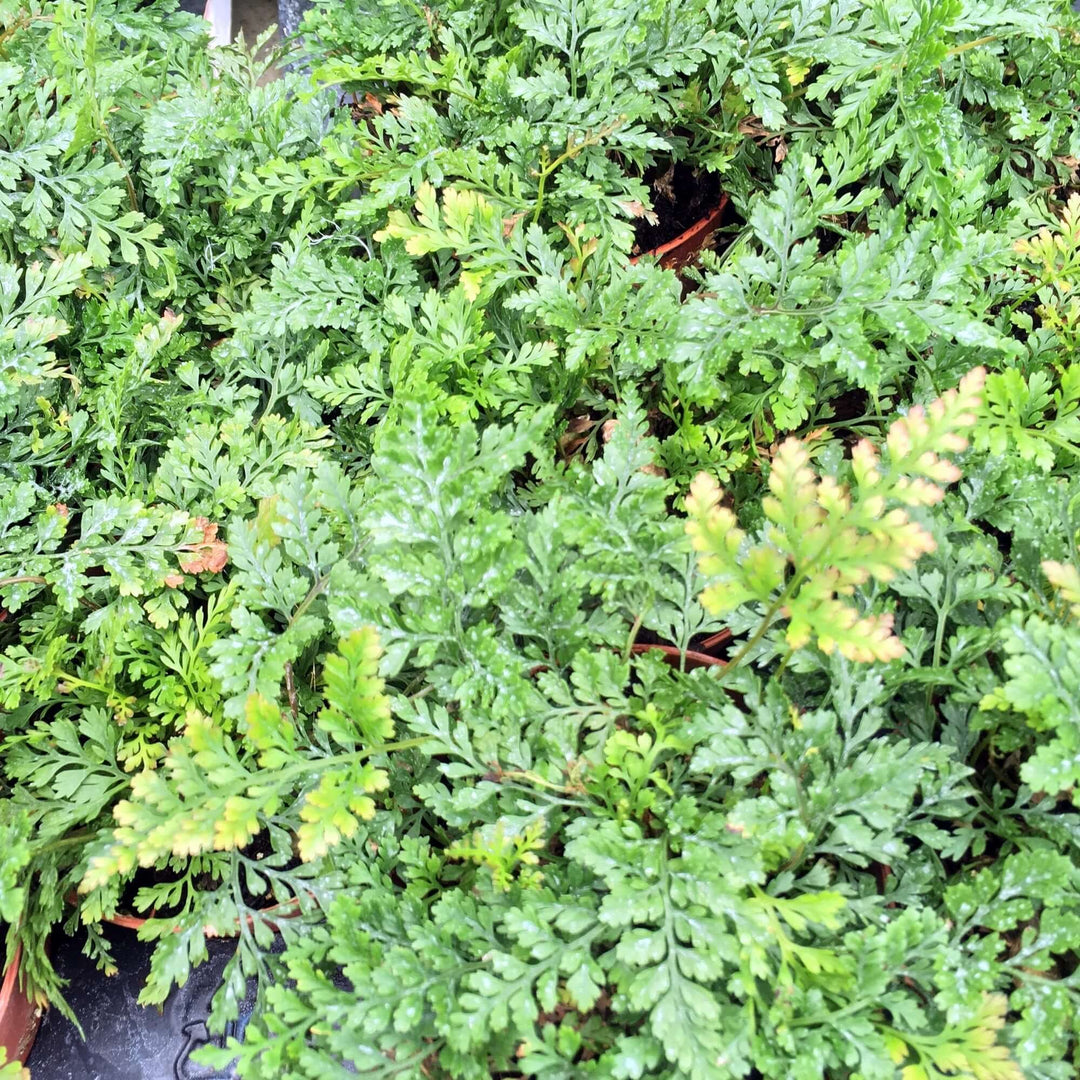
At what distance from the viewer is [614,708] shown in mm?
1136

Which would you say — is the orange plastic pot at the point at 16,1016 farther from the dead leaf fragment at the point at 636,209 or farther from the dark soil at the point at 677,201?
the dark soil at the point at 677,201

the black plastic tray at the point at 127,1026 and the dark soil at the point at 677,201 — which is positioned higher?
the dark soil at the point at 677,201

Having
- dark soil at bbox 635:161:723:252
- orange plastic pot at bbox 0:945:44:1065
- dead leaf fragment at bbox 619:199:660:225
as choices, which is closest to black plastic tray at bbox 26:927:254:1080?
orange plastic pot at bbox 0:945:44:1065

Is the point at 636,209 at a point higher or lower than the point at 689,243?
higher

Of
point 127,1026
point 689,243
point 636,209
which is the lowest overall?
point 127,1026

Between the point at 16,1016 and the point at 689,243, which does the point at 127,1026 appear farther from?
the point at 689,243

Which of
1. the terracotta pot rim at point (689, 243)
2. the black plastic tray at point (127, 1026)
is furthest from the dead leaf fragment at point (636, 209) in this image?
the black plastic tray at point (127, 1026)

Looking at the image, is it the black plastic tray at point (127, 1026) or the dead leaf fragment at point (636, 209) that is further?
the dead leaf fragment at point (636, 209)

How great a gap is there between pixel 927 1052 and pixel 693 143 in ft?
5.29

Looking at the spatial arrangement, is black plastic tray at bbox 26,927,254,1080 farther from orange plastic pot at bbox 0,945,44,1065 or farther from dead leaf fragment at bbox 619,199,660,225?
dead leaf fragment at bbox 619,199,660,225

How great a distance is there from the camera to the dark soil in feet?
5.82

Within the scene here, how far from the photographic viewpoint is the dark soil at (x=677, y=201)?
1773 millimetres

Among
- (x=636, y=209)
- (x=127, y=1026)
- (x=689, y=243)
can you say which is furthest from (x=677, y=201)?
(x=127, y=1026)

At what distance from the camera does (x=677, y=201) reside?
1.80 m
